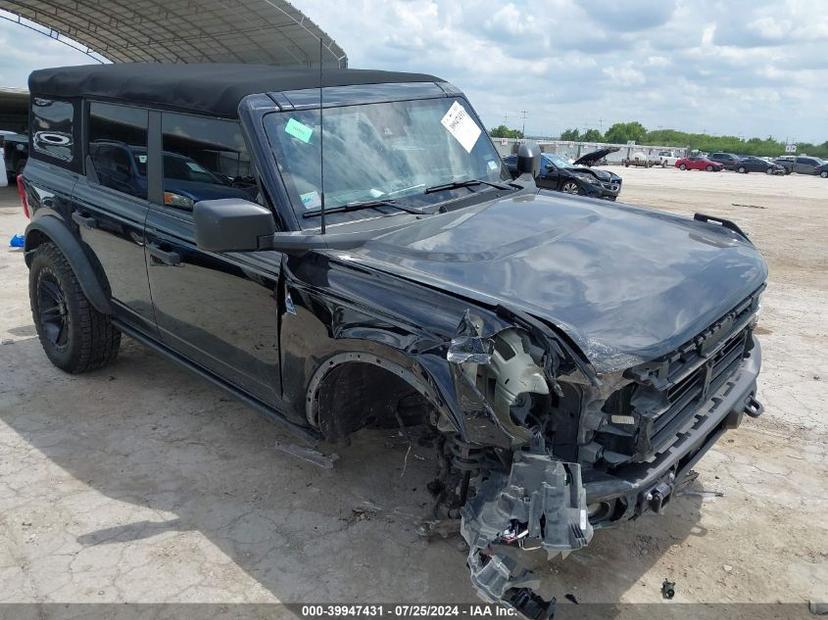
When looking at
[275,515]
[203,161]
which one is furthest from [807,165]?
[275,515]

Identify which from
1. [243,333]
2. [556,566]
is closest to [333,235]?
[243,333]

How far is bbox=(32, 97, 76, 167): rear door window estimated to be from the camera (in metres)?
4.47

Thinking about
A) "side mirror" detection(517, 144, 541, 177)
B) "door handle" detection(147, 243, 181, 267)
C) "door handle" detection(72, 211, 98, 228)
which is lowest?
"door handle" detection(147, 243, 181, 267)

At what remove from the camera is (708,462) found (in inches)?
151

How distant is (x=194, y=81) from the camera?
3504 millimetres

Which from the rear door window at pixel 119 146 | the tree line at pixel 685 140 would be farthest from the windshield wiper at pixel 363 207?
the tree line at pixel 685 140

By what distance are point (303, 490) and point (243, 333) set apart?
90 centimetres

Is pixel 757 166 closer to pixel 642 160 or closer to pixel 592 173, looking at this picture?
pixel 642 160

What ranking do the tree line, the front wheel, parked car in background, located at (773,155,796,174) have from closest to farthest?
the front wheel, parked car in background, located at (773,155,796,174), the tree line

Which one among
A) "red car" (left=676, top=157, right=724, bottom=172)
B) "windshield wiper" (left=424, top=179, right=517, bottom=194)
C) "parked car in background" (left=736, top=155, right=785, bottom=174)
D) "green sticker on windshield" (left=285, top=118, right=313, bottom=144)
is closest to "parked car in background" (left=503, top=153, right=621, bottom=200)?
"windshield wiper" (left=424, top=179, right=517, bottom=194)

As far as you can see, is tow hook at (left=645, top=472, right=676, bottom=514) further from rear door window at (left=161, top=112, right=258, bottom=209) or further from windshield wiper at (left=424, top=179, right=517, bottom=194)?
rear door window at (left=161, top=112, right=258, bottom=209)

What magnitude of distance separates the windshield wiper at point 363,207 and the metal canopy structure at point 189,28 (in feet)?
62.2

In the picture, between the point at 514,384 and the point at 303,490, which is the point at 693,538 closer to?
the point at 514,384

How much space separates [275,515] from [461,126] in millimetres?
2416
